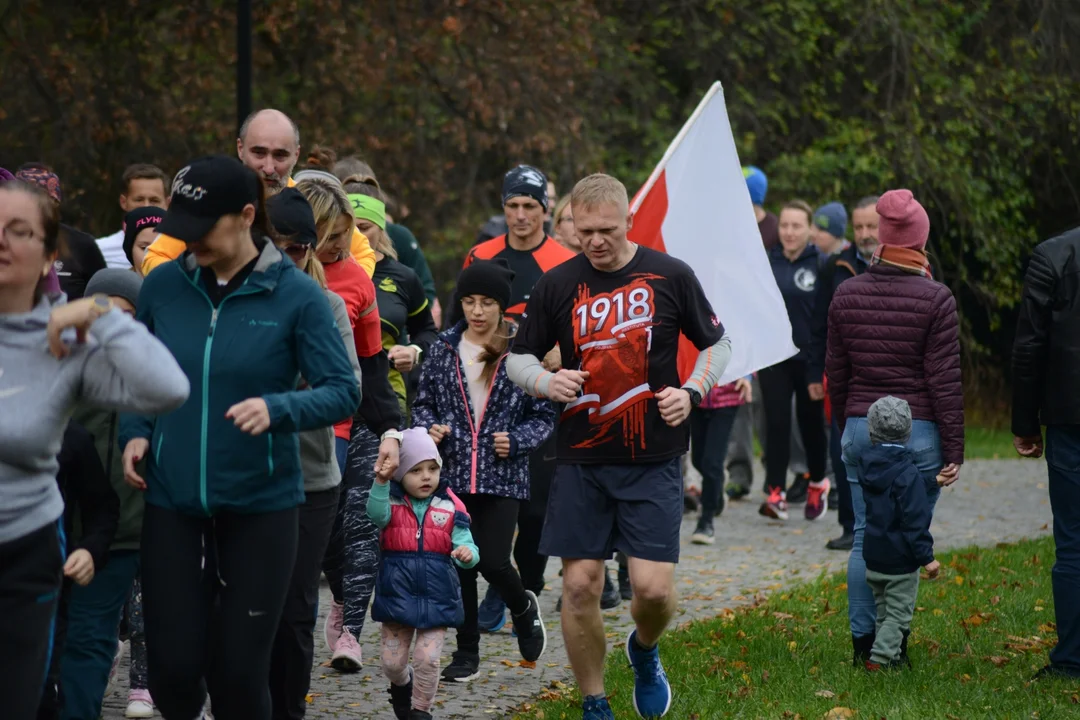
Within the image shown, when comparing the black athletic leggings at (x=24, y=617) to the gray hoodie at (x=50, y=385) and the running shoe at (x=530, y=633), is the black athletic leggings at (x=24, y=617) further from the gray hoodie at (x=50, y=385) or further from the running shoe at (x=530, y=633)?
the running shoe at (x=530, y=633)

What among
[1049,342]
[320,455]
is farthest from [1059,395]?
[320,455]

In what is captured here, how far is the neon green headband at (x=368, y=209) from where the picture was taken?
8.02m

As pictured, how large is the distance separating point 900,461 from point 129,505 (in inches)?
132

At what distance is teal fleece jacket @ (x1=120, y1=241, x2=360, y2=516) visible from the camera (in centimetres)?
460

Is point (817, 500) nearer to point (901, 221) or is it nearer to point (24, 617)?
point (901, 221)

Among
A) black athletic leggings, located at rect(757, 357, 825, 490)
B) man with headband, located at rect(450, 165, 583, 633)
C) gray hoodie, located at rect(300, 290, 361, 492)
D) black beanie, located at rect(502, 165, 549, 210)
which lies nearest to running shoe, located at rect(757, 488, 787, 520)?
black athletic leggings, located at rect(757, 357, 825, 490)

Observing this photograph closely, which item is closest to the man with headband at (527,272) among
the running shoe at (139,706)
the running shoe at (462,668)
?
the running shoe at (462,668)

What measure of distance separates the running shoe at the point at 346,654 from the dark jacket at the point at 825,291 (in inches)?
197

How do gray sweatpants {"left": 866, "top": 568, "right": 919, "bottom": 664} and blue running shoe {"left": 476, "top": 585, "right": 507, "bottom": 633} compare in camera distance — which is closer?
gray sweatpants {"left": 866, "top": 568, "right": 919, "bottom": 664}

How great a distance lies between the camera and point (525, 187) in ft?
28.3

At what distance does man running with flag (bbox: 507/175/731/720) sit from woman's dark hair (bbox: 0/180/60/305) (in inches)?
92.5

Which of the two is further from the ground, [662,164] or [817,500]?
[662,164]

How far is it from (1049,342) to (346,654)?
11.7 ft

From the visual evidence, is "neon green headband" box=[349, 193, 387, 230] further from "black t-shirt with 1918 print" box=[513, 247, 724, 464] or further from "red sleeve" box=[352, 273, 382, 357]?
"black t-shirt with 1918 print" box=[513, 247, 724, 464]
